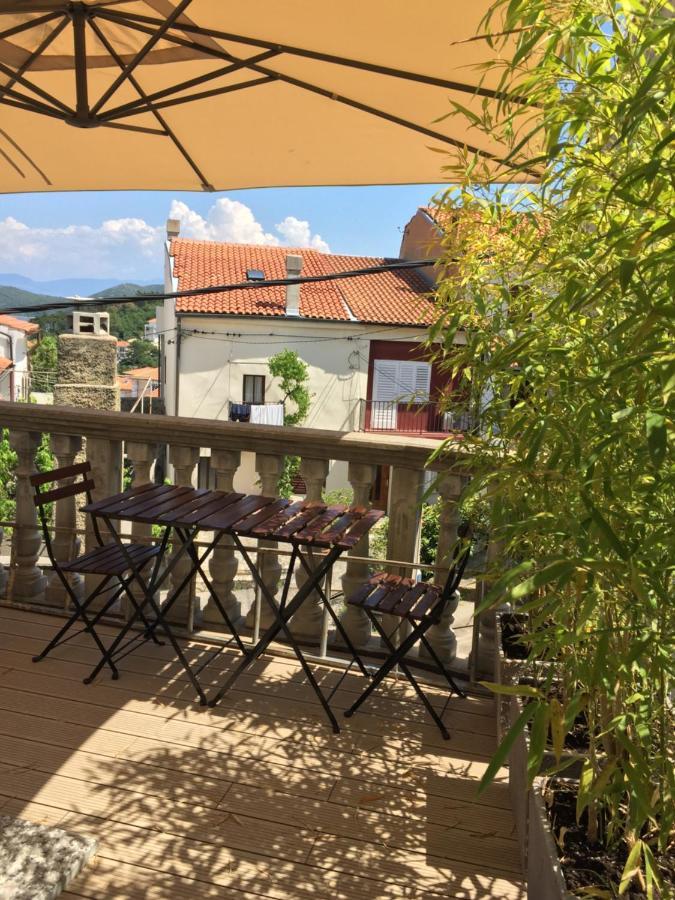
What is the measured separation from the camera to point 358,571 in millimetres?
3229

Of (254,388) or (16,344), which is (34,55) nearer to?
(254,388)

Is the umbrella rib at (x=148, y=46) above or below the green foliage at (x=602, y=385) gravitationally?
above

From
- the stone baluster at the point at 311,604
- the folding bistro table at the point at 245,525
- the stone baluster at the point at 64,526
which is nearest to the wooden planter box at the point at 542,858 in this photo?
the folding bistro table at the point at 245,525

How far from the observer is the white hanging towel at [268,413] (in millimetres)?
23297

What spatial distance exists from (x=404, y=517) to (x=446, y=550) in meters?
0.23

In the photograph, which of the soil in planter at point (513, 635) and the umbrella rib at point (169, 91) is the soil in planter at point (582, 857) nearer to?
the soil in planter at point (513, 635)

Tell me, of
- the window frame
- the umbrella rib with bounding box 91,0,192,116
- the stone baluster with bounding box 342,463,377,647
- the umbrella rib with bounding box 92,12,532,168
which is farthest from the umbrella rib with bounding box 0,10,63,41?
the window frame

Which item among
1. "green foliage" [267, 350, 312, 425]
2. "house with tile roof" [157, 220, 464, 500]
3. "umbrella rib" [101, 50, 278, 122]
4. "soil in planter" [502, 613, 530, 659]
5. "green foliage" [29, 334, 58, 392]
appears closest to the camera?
"soil in planter" [502, 613, 530, 659]

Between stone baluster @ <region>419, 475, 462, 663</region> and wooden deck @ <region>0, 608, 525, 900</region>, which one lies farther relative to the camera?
stone baluster @ <region>419, 475, 462, 663</region>

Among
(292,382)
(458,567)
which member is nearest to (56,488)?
(458,567)

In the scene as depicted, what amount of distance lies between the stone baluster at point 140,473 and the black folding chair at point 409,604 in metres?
1.12

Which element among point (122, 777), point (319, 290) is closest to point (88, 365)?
point (319, 290)

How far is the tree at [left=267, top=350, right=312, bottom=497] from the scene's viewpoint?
23.3m

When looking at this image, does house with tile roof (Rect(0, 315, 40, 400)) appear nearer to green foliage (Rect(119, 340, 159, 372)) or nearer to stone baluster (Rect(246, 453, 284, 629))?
green foliage (Rect(119, 340, 159, 372))
